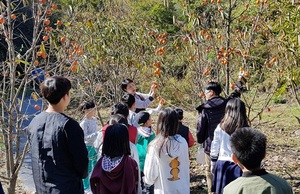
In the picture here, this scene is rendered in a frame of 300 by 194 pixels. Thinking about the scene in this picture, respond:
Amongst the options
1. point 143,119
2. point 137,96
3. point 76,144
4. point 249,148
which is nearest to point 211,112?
point 143,119

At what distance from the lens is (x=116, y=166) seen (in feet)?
10.1

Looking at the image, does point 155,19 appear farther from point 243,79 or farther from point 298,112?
point 243,79

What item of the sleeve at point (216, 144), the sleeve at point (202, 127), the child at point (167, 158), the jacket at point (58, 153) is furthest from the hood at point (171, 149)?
the sleeve at point (202, 127)

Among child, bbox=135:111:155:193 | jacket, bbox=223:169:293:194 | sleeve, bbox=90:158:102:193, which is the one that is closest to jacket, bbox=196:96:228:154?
child, bbox=135:111:155:193

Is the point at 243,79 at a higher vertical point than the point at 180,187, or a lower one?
higher

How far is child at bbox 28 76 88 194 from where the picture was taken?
103 inches

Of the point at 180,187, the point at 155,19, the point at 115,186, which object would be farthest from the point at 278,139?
the point at 155,19

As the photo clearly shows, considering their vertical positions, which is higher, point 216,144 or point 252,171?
point 252,171

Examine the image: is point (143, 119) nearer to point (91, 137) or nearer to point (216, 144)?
point (91, 137)

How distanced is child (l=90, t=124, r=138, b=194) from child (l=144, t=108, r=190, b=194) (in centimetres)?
34

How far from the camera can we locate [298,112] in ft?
41.3

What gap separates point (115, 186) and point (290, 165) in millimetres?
4451

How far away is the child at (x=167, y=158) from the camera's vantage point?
345 cm

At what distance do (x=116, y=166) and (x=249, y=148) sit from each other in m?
1.17
